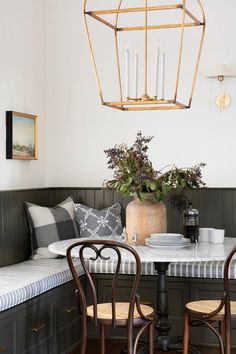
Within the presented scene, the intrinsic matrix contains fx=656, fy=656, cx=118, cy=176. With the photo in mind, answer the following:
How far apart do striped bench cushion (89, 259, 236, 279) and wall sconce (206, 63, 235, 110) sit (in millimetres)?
1316

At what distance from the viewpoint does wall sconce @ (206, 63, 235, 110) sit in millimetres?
5113

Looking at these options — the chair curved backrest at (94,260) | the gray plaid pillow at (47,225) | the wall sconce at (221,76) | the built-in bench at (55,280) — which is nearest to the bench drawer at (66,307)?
the built-in bench at (55,280)

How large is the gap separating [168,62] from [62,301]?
2.18m

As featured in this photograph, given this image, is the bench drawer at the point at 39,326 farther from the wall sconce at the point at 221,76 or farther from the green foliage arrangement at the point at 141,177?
the wall sconce at the point at 221,76

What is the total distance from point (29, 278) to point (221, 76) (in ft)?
7.42

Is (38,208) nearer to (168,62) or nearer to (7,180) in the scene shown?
(7,180)

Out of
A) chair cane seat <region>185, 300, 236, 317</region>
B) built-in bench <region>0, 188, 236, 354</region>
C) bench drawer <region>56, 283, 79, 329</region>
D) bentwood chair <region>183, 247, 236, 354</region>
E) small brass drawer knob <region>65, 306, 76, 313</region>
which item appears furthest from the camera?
small brass drawer knob <region>65, 306, 76, 313</region>

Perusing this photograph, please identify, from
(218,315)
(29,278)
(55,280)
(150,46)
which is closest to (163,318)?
(218,315)

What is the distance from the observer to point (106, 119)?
5551 mm

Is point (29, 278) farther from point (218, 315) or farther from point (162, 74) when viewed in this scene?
point (162, 74)

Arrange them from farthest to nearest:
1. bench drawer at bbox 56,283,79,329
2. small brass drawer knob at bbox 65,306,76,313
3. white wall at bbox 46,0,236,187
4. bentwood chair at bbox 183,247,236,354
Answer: white wall at bbox 46,0,236,187
small brass drawer knob at bbox 65,306,76,313
bench drawer at bbox 56,283,79,329
bentwood chair at bbox 183,247,236,354

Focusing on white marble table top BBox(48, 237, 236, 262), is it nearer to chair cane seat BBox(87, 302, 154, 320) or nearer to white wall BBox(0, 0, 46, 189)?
chair cane seat BBox(87, 302, 154, 320)

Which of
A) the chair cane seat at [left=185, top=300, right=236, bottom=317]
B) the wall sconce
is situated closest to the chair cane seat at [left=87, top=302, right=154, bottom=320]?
the chair cane seat at [left=185, top=300, right=236, bottom=317]

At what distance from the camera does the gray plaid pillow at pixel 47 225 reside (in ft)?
16.2
